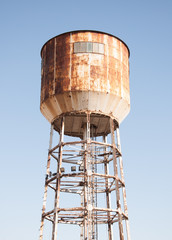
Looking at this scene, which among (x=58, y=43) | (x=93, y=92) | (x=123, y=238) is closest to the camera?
(x=123, y=238)

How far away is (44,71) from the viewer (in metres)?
25.2

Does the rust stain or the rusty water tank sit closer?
the rusty water tank

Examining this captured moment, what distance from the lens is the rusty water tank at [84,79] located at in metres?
23.2

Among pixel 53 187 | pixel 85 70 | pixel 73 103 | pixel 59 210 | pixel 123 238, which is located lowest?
pixel 123 238

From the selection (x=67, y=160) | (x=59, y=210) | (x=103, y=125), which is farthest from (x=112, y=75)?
(x=59, y=210)

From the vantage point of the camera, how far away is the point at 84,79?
2320 centimetres

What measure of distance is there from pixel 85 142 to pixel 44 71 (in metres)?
5.32

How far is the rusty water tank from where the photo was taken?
23.2 metres

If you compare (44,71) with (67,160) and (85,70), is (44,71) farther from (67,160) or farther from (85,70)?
(67,160)

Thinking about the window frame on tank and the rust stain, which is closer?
the rust stain

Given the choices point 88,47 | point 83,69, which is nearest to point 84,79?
point 83,69

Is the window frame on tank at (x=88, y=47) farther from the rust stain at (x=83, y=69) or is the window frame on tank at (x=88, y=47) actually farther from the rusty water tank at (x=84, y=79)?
the rust stain at (x=83, y=69)

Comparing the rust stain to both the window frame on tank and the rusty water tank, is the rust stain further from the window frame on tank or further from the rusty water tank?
the window frame on tank

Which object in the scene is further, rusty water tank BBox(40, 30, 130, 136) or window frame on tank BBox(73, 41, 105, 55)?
window frame on tank BBox(73, 41, 105, 55)
